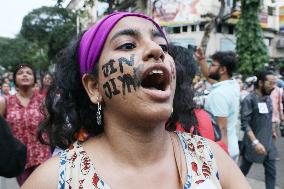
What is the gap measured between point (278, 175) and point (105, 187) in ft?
17.8

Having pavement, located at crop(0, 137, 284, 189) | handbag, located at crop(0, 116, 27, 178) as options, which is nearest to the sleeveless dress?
handbag, located at crop(0, 116, 27, 178)

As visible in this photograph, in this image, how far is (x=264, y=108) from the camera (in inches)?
192

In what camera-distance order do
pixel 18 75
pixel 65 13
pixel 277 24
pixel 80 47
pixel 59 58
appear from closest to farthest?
1. pixel 80 47
2. pixel 59 58
3. pixel 18 75
4. pixel 277 24
5. pixel 65 13

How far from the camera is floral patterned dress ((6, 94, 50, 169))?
4137 millimetres

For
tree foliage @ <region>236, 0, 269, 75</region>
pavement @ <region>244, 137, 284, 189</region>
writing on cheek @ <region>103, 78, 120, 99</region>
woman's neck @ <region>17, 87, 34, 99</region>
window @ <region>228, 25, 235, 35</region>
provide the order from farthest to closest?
window @ <region>228, 25, 235, 35</region> → tree foliage @ <region>236, 0, 269, 75</region> → pavement @ <region>244, 137, 284, 189</region> → woman's neck @ <region>17, 87, 34, 99</region> → writing on cheek @ <region>103, 78, 120, 99</region>

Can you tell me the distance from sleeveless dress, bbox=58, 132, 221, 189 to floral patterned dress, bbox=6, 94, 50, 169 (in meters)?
2.72

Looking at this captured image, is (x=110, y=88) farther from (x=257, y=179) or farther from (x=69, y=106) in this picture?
(x=257, y=179)

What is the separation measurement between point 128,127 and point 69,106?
1.04ft

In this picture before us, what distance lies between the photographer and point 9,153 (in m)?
1.86

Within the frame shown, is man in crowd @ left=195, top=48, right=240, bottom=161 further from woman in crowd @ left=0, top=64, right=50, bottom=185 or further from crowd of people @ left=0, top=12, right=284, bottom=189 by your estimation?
crowd of people @ left=0, top=12, right=284, bottom=189

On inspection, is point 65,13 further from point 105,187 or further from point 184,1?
point 105,187

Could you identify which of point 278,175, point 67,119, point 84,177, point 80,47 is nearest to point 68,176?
point 84,177

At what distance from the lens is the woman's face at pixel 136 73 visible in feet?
4.64

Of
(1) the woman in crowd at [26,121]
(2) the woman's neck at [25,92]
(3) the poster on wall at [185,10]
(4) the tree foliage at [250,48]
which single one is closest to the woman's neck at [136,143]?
(1) the woman in crowd at [26,121]
